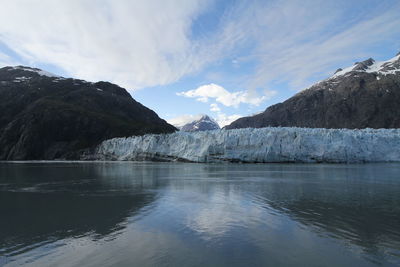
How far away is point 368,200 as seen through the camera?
1788 centimetres

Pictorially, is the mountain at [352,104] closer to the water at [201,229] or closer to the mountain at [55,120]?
the mountain at [55,120]

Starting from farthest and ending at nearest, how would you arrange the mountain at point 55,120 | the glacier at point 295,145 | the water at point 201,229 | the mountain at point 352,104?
the mountain at point 352,104
the mountain at point 55,120
the glacier at point 295,145
the water at point 201,229

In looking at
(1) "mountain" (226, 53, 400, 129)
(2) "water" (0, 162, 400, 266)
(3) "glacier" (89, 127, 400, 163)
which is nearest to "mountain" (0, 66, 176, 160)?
(3) "glacier" (89, 127, 400, 163)

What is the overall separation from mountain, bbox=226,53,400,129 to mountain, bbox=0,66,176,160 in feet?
300

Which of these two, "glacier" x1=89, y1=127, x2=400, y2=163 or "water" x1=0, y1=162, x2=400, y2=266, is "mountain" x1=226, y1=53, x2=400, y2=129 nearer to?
"glacier" x1=89, y1=127, x2=400, y2=163

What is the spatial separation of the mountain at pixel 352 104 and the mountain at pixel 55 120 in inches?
3600

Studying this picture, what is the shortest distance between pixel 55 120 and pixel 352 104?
138965mm

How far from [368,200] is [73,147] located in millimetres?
93192

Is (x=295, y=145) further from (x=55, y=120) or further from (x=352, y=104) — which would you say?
(x=352, y=104)

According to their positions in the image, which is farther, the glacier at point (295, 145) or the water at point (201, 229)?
the glacier at point (295, 145)

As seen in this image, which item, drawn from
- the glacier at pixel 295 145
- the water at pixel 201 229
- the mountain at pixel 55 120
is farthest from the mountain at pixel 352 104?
the water at pixel 201 229

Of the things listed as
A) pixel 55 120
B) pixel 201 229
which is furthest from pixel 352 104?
pixel 201 229

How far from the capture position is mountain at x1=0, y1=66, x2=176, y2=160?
98.5 m

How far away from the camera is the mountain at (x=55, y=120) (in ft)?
323
